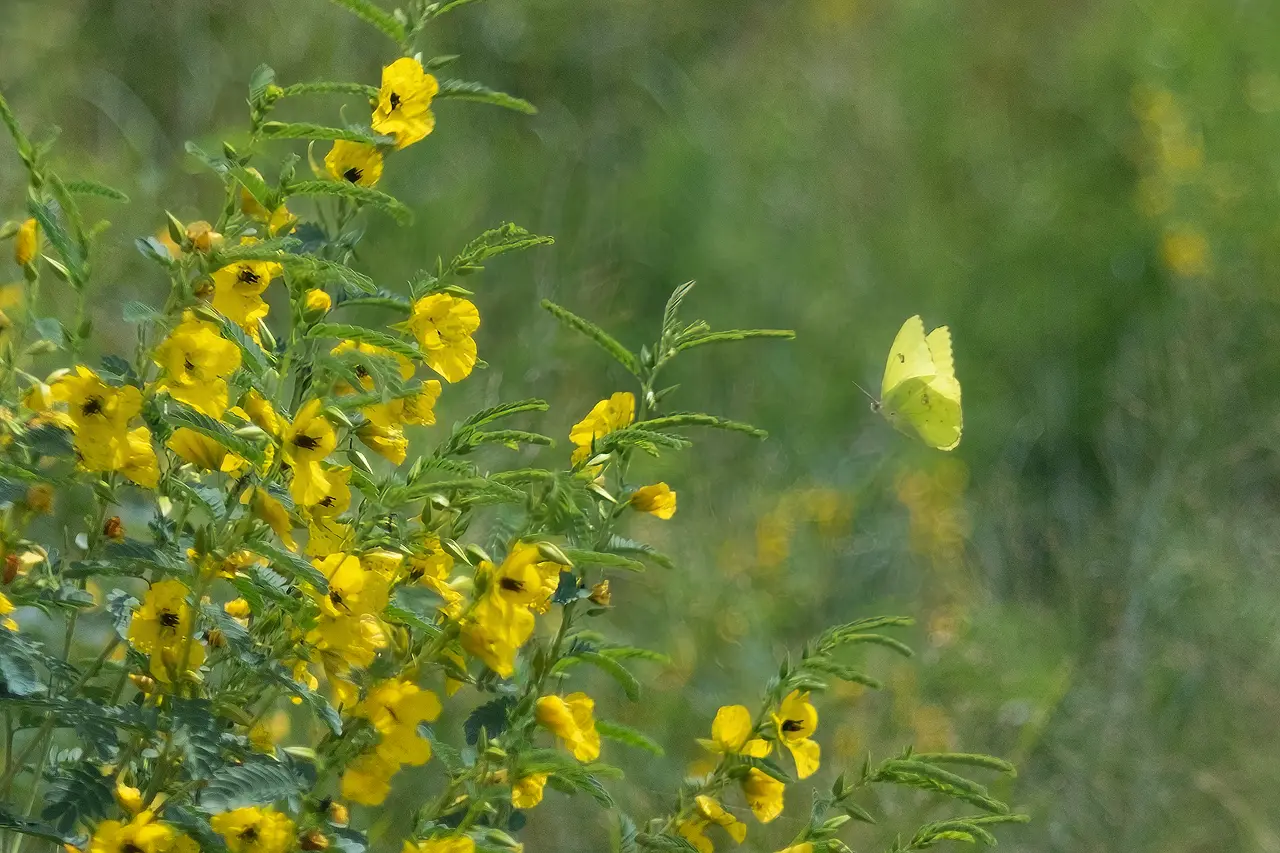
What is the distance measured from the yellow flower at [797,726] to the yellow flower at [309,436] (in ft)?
1.62

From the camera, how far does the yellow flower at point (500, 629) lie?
99 centimetres

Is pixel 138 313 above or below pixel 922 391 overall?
below

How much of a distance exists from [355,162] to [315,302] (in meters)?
0.14

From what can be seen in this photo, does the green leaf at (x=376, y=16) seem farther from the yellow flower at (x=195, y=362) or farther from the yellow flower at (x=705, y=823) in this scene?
the yellow flower at (x=705, y=823)

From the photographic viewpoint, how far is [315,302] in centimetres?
110

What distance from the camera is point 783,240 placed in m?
4.56

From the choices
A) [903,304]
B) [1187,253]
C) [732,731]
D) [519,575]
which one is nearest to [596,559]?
[519,575]

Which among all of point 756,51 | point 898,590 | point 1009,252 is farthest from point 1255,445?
point 756,51

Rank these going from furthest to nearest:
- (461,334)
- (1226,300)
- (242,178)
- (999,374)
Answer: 1. (999,374)
2. (1226,300)
3. (461,334)
4. (242,178)

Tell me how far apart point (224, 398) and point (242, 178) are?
0.56 ft

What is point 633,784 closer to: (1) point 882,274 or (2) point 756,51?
(1) point 882,274

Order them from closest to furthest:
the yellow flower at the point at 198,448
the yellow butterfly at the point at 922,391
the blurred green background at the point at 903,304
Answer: the yellow flower at the point at 198,448
the yellow butterfly at the point at 922,391
the blurred green background at the point at 903,304

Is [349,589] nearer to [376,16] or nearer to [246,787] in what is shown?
[246,787]

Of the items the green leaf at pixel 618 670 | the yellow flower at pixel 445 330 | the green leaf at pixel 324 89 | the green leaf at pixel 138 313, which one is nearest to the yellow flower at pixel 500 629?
the green leaf at pixel 618 670
